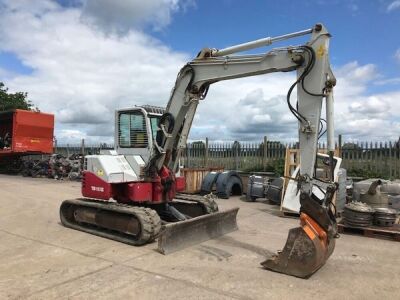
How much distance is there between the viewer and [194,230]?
7656 millimetres

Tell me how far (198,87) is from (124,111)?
205cm

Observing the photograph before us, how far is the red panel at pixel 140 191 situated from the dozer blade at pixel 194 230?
47.9 inches

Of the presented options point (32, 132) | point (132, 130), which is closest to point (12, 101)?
point (32, 132)

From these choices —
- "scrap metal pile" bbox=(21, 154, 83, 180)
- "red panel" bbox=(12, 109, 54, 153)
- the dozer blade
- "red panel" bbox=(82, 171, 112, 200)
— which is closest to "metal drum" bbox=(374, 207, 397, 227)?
the dozer blade

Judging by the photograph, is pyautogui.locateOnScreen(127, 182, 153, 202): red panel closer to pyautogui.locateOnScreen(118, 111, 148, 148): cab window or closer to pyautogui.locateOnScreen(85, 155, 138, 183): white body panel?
pyautogui.locateOnScreen(85, 155, 138, 183): white body panel

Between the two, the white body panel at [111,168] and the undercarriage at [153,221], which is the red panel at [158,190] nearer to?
the undercarriage at [153,221]

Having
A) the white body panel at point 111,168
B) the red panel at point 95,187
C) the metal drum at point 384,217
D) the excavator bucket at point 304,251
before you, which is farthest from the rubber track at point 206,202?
A: the metal drum at point 384,217

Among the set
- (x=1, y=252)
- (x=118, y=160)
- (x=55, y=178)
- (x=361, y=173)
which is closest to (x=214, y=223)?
(x=118, y=160)

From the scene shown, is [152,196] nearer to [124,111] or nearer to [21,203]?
[124,111]

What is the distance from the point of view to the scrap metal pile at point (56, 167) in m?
21.2

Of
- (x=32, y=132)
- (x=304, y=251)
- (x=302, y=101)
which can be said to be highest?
(x=32, y=132)

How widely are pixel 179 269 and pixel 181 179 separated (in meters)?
3.18

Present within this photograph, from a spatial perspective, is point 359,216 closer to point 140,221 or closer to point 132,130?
point 140,221

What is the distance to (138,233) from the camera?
749 cm
